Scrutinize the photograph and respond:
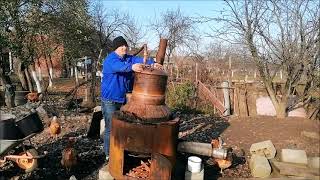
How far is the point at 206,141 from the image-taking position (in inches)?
305

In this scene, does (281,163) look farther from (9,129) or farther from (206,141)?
(9,129)

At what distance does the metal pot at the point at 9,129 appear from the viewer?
211 inches

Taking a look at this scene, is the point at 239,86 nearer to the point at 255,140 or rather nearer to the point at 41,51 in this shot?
the point at 255,140

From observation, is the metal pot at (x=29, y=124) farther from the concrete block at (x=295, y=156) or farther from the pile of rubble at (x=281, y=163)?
the concrete block at (x=295, y=156)

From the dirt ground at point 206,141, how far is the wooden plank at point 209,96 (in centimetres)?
226

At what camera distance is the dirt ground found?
6.08 meters

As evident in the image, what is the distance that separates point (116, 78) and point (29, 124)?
1512mm

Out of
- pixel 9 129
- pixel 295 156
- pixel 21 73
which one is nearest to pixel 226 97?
pixel 295 156

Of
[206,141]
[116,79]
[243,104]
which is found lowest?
[206,141]

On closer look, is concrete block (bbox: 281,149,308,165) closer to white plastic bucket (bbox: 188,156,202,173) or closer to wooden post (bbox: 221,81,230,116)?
white plastic bucket (bbox: 188,156,202,173)

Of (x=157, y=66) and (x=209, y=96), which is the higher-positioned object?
(x=157, y=66)

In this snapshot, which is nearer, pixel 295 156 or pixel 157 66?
pixel 157 66

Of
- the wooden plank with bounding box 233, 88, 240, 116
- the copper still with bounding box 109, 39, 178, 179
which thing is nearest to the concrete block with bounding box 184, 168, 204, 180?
the copper still with bounding box 109, 39, 178, 179

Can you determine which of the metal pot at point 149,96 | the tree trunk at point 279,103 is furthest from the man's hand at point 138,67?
the tree trunk at point 279,103
